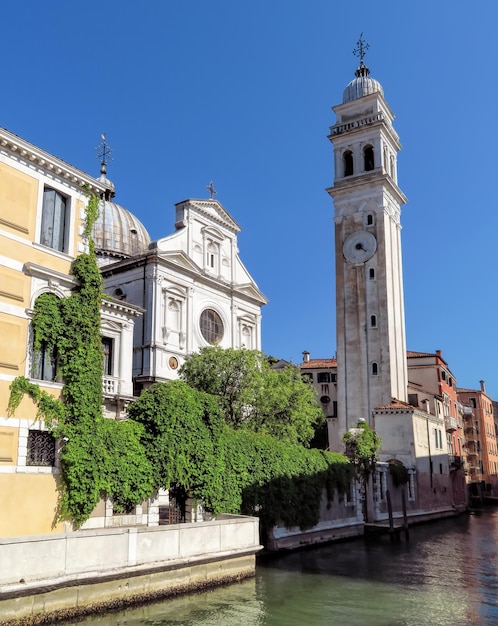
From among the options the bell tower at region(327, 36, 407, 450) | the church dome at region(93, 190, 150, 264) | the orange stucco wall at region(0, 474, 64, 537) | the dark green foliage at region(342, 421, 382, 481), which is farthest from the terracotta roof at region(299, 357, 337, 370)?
the orange stucco wall at region(0, 474, 64, 537)

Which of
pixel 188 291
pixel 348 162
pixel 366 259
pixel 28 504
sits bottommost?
pixel 28 504

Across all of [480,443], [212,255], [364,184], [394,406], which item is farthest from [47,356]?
[480,443]

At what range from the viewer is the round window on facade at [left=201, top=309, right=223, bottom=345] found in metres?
35.8

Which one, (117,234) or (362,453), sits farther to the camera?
(117,234)

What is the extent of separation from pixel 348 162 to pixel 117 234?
18.9 meters

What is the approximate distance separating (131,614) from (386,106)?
150ft

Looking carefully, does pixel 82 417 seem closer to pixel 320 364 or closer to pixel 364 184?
pixel 364 184

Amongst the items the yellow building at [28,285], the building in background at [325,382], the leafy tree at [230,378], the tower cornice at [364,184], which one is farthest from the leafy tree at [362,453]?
the tower cornice at [364,184]

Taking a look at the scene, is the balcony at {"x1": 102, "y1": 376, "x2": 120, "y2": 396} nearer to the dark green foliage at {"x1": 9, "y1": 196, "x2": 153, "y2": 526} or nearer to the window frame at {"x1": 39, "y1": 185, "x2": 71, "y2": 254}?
the dark green foliage at {"x1": 9, "y1": 196, "x2": 153, "y2": 526}

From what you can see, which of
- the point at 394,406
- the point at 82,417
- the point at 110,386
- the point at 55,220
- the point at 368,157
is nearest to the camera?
A: the point at 82,417

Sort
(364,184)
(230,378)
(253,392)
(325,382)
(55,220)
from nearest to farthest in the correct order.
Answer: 1. (55,220)
2. (253,392)
3. (230,378)
4. (364,184)
5. (325,382)

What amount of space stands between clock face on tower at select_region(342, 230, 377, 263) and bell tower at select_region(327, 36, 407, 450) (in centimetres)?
7

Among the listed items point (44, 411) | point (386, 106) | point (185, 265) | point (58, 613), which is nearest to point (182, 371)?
point (185, 265)

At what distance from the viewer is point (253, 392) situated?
27.5 meters
